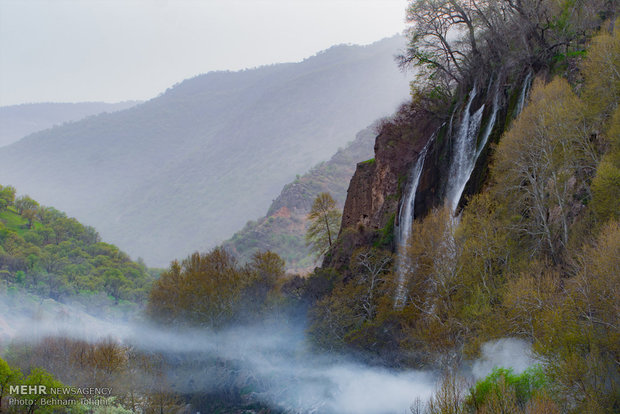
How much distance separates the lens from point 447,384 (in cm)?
1733

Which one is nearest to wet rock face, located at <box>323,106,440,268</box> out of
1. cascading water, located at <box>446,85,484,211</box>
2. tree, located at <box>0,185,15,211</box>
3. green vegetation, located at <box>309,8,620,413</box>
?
cascading water, located at <box>446,85,484,211</box>

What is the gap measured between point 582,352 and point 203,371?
43085 millimetres

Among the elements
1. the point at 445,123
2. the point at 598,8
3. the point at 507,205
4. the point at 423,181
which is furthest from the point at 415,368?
the point at 598,8

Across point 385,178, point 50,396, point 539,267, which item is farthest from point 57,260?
point 539,267

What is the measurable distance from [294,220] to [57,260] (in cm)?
7239

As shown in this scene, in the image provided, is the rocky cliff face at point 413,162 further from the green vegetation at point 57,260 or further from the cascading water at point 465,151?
the green vegetation at point 57,260

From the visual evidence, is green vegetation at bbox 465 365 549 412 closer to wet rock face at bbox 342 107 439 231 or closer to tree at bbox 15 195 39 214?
wet rock face at bbox 342 107 439 231

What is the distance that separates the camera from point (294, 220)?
16100 cm

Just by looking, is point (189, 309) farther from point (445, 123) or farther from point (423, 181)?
point (445, 123)

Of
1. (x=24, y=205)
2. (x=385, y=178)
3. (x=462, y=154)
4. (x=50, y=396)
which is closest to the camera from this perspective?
(x=50, y=396)

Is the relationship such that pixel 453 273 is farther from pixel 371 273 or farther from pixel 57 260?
pixel 57 260

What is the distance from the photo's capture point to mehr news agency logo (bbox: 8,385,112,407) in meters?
30.1

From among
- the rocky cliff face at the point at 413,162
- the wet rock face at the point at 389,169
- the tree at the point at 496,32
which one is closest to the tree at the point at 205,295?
the rocky cliff face at the point at 413,162

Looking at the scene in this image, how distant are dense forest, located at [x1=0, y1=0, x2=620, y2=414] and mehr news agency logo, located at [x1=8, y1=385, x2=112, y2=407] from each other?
0.39 m
